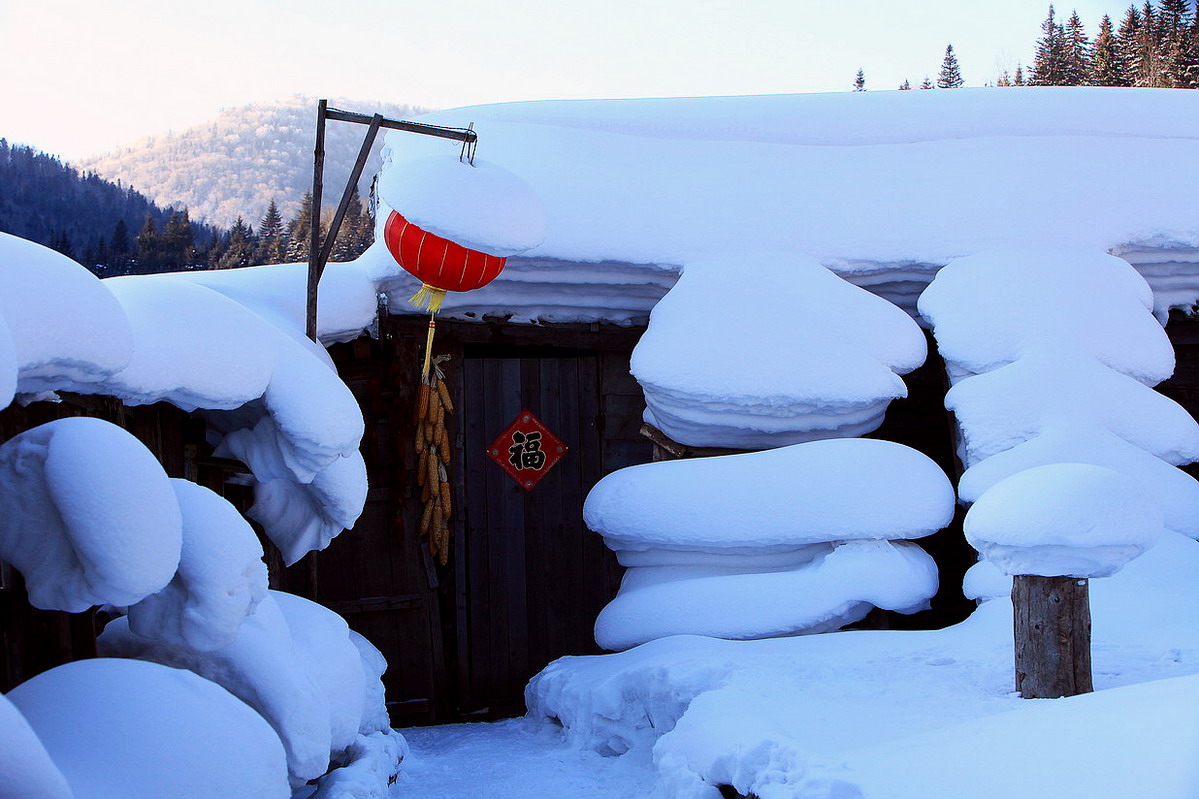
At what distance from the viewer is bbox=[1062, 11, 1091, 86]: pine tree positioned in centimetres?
2630

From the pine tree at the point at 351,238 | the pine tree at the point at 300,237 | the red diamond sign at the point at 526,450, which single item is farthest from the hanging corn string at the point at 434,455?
the pine tree at the point at 300,237

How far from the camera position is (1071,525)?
3480 mm

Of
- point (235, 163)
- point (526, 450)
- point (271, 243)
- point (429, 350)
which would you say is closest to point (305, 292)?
point (429, 350)

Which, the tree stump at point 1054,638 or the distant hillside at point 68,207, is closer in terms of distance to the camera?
the tree stump at point 1054,638

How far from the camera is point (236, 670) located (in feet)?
9.89

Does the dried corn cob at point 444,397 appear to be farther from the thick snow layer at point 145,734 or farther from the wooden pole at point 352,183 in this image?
the thick snow layer at point 145,734

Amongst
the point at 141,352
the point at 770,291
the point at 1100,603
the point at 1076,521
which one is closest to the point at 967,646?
the point at 1100,603

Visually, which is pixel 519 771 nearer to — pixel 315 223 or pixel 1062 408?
pixel 315 223

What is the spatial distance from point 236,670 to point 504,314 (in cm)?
358

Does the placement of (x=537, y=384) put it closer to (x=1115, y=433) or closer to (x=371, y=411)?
(x=371, y=411)

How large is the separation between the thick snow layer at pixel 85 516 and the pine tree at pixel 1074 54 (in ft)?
90.2

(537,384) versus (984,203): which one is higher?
(984,203)

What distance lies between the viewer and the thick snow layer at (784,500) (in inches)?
211

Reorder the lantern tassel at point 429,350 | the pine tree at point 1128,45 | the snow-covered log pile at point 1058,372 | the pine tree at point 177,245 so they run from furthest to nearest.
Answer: the pine tree at point 1128,45 < the pine tree at point 177,245 < the lantern tassel at point 429,350 < the snow-covered log pile at point 1058,372
